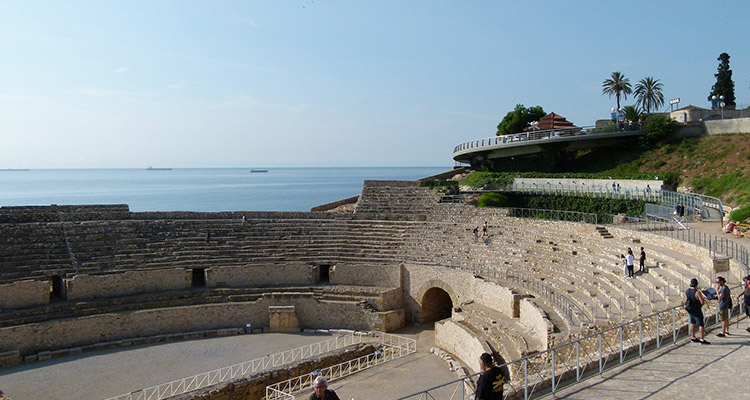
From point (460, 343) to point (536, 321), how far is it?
3.14m

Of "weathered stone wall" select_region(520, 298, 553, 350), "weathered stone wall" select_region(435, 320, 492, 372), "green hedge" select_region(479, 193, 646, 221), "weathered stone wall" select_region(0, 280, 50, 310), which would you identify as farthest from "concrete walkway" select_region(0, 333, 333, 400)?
"green hedge" select_region(479, 193, 646, 221)

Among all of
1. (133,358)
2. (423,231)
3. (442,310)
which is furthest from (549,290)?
(133,358)

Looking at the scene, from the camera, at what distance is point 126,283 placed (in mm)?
25078

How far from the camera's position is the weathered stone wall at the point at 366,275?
86.7ft

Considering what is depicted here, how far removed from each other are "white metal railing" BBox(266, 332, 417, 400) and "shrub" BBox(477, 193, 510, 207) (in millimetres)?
12414

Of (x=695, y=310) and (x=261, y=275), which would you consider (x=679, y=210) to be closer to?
(x=695, y=310)

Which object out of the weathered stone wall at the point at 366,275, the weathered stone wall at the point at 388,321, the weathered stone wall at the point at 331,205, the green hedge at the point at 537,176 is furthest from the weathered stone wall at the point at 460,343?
the weathered stone wall at the point at 331,205

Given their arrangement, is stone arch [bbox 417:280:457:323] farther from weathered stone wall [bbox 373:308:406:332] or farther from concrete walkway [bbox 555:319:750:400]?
concrete walkway [bbox 555:319:750:400]

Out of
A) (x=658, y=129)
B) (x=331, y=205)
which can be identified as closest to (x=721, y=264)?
(x=658, y=129)

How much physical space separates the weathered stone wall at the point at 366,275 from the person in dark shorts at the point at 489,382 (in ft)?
63.9

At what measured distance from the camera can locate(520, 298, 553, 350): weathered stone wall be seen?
51.3 ft

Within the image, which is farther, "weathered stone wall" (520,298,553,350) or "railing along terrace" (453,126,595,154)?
"railing along terrace" (453,126,595,154)

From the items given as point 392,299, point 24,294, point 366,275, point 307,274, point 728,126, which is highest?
point 728,126

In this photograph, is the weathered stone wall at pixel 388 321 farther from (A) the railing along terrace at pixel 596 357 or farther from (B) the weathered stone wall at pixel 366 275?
(A) the railing along terrace at pixel 596 357
